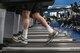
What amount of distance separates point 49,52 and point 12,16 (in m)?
1.88

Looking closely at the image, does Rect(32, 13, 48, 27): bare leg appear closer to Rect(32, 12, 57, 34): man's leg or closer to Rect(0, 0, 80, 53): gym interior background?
Rect(32, 12, 57, 34): man's leg

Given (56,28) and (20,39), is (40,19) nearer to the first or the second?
(20,39)

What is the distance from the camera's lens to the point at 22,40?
10.7 feet

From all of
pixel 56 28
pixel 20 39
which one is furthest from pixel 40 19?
pixel 56 28

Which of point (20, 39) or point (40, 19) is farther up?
point (40, 19)

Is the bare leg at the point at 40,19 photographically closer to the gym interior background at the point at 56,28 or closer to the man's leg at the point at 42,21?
the man's leg at the point at 42,21

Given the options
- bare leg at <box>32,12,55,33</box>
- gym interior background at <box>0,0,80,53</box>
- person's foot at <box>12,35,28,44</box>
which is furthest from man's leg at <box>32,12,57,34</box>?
person's foot at <box>12,35,28,44</box>

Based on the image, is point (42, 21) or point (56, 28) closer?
point (42, 21)

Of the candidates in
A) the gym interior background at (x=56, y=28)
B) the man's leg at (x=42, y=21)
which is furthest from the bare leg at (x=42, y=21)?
the gym interior background at (x=56, y=28)

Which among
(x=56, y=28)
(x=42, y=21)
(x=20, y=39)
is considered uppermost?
(x=42, y=21)

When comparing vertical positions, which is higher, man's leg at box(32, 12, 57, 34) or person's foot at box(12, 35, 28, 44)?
man's leg at box(32, 12, 57, 34)

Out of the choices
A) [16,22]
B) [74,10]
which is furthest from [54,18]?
[16,22]

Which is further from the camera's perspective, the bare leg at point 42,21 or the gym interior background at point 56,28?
the bare leg at point 42,21

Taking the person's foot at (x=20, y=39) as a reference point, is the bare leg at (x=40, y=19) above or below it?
above
